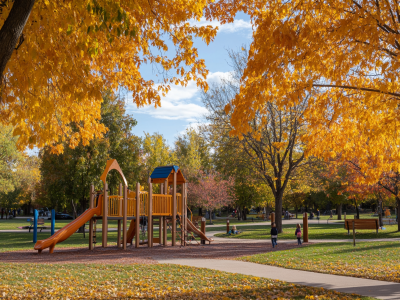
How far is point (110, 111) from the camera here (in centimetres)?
3011

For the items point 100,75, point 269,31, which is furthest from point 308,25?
point 100,75

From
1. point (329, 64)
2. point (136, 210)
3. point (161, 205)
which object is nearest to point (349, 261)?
point (329, 64)

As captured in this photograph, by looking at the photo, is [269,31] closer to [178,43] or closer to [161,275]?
[178,43]

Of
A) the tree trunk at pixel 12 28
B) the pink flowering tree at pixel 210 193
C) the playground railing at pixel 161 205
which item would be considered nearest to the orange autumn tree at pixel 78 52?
the tree trunk at pixel 12 28

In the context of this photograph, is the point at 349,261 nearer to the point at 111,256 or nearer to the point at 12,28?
the point at 111,256

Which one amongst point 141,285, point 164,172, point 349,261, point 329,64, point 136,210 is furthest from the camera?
point 164,172

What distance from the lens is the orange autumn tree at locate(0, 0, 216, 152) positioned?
6.32 metres

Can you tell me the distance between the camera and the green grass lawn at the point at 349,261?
9.91 meters

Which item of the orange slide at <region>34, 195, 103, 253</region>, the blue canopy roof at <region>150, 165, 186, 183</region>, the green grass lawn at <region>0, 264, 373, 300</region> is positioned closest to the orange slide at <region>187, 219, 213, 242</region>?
the blue canopy roof at <region>150, 165, 186, 183</region>

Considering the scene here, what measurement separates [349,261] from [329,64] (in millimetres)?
6222

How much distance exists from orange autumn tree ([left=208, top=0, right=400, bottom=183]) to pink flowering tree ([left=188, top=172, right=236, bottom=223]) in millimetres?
35117

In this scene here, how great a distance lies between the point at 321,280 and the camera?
8836 millimetres

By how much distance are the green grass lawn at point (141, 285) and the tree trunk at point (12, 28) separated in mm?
4177

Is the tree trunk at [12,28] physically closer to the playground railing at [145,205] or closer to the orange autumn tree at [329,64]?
the orange autumn tree at [329,64]
